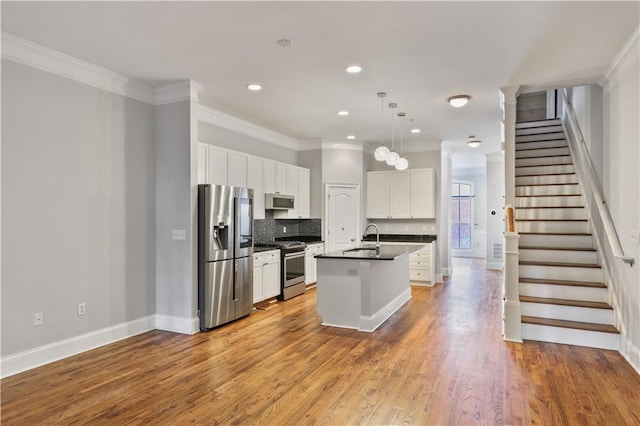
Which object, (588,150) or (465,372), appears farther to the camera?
(588,150)

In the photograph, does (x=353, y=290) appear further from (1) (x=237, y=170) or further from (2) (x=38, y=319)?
(2) (x=38, y=319)

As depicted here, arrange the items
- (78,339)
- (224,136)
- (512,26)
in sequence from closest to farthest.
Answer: (512,26) < (78,339) < (224,136)

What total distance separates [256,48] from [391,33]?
3.98ft

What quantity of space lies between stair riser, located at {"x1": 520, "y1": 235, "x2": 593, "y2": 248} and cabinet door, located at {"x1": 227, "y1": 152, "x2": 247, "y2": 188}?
408 cm

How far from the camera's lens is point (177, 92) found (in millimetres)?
4430

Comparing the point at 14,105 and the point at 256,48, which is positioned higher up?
the point at 256,48

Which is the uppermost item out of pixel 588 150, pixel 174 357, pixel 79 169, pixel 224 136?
pixel 224 136

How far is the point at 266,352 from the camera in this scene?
375cm

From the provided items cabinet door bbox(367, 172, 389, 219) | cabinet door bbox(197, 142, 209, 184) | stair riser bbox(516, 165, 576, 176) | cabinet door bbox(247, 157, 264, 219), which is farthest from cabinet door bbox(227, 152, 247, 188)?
stair riser bbox(516, 165, 576, 176)

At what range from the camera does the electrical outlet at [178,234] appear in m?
4.43

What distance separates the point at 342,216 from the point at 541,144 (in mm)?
3890

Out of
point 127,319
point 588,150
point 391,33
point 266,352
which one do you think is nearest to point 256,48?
point 391,33

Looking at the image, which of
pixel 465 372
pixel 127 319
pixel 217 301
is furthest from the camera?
pixel 217 301

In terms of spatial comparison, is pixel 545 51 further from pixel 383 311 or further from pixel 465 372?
pixel 383 311
